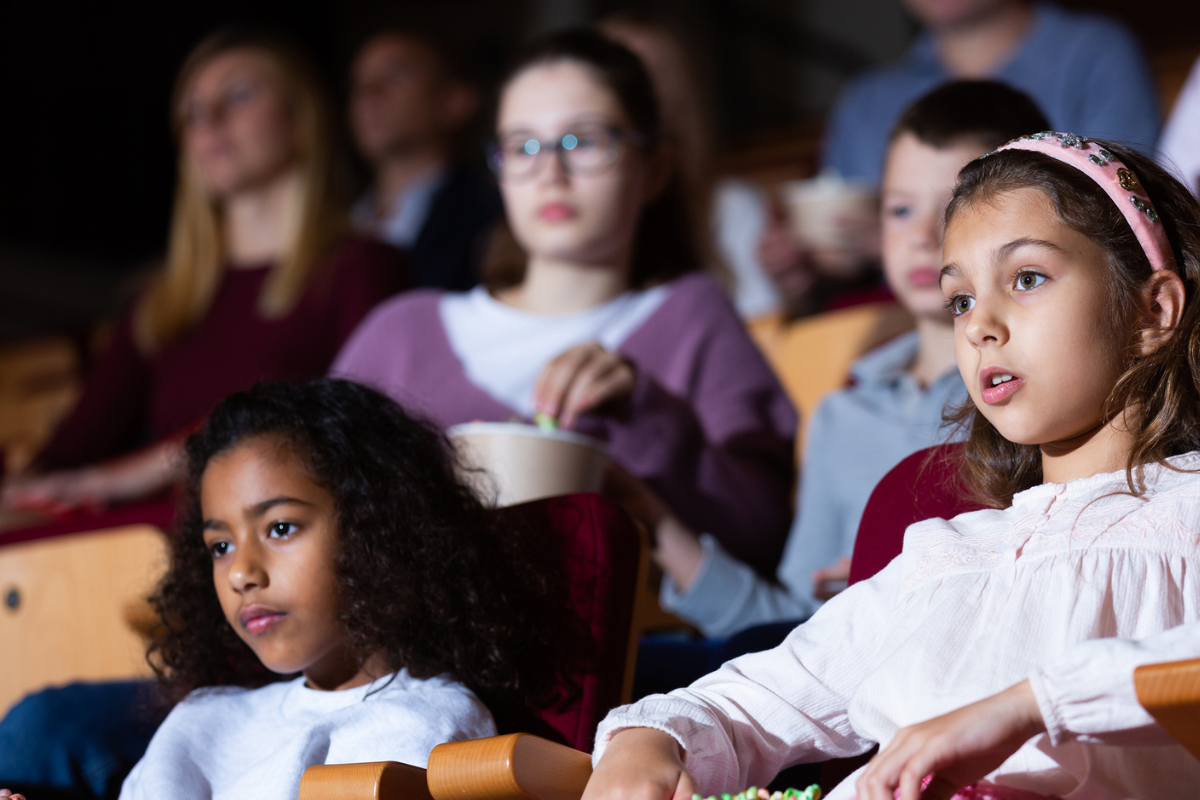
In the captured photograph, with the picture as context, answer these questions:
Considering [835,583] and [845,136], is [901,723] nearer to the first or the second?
[835,583]

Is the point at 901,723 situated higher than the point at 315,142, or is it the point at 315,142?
the point at 315,142

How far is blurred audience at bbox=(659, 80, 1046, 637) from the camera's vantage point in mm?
1547

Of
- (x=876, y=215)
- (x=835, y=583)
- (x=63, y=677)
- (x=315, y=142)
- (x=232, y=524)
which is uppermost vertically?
(x=315, y=142)

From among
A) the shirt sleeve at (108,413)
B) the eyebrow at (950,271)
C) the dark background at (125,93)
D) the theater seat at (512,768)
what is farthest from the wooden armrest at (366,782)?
the dark background at (125,93)

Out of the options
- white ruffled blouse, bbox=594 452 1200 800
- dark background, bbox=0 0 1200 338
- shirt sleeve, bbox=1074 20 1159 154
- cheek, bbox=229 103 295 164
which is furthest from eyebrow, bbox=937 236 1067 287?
dark background, bbox=0 0 1200 338

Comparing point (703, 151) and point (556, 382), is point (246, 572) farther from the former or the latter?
point (703, 151)

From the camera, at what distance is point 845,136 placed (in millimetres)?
2857

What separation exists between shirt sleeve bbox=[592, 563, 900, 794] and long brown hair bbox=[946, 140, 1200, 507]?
22 cm

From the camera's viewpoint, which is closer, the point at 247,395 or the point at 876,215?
the point at 247,395

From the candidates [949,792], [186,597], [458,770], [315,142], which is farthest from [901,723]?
[315,142]

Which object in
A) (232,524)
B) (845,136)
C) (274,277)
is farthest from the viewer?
(845,136)

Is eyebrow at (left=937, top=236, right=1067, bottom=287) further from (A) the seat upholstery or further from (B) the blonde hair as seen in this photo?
(B) the blonde hair

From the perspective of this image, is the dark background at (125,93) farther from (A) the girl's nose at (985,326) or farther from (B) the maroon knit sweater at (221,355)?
(A) the girl's nose at (985,326)

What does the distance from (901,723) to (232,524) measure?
2.13ft
